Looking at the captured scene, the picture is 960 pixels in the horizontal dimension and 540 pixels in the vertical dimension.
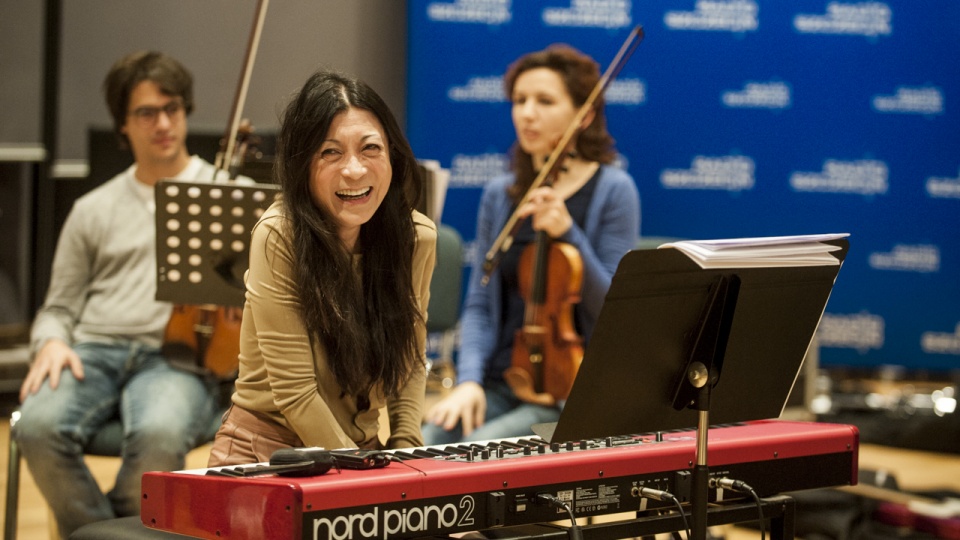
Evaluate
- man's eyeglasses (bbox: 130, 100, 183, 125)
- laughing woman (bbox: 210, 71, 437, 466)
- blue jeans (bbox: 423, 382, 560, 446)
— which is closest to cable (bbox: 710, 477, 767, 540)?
laughing woman (bbox: 210, 71, 437, 466)

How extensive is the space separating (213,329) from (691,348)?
59.5 inches

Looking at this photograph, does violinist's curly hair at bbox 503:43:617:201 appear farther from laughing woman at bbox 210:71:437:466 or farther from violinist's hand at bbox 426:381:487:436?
laughing woman at bbox 210:71:437:466

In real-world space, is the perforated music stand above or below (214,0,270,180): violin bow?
below

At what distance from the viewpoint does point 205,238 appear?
259 centimetres

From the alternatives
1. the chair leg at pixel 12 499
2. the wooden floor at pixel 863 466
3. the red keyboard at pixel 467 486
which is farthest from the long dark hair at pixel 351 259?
the wooden floor at pixel 863 466

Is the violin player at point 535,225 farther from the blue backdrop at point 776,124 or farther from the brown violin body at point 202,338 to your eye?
the blue backdrop at point 776,124

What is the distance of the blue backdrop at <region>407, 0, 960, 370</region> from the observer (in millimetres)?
5172

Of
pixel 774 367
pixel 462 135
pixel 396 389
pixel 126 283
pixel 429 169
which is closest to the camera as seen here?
pixel 774 367

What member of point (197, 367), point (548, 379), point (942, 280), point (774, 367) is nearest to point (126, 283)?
point (197, 367)

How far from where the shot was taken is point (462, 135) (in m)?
5.20

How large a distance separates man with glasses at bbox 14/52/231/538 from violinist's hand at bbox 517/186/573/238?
944 mm

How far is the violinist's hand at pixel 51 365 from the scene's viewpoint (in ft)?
8.98

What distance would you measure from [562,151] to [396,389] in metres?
1.22

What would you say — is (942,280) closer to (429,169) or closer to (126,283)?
(429,169)
